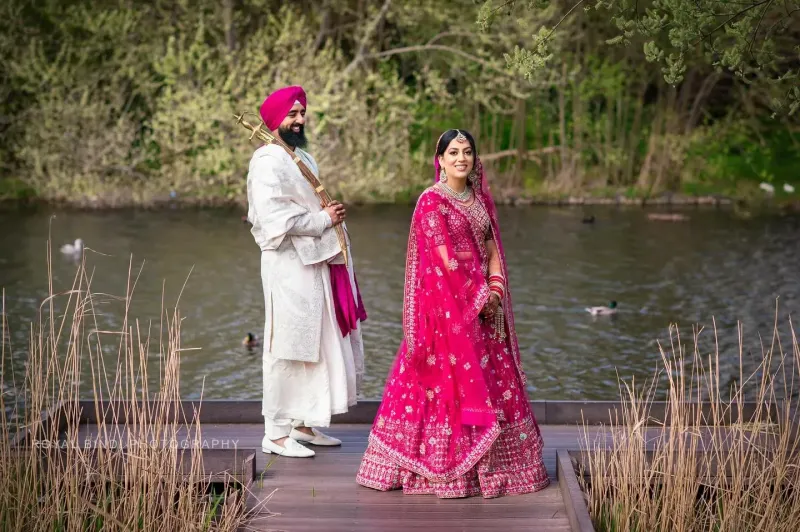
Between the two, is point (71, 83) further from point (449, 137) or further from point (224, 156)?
point (449, 137)

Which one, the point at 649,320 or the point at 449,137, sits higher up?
the point at 449,137

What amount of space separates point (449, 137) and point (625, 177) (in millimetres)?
19716

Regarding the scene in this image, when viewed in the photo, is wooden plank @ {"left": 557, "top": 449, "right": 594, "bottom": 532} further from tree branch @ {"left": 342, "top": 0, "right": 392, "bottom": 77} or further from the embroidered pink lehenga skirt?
tree branch @ {"left": 342, "top": 0, "right": 392, "bottom": 77}

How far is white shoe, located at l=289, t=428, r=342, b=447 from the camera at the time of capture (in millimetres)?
6059

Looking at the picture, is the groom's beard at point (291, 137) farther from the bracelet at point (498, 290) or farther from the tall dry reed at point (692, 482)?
the tall dry reed at point (692, 482)

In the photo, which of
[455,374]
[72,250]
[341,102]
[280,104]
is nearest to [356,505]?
[455,374]

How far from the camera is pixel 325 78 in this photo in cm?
2284

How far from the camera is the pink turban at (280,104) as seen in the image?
5.94 m

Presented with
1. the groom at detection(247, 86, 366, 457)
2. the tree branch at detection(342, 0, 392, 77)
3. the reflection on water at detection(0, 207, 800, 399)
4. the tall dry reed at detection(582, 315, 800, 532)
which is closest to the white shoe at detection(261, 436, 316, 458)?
the groom at detection(247, 86, 366, 457)

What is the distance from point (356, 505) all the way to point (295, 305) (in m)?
1.09

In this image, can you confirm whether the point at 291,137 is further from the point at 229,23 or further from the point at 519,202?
the point at 519,202

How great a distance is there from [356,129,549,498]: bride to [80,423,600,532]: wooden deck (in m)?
0.08

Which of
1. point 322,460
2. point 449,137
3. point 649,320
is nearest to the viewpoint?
point 449,137

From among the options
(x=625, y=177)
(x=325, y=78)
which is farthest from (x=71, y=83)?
(x=625, y=177)
